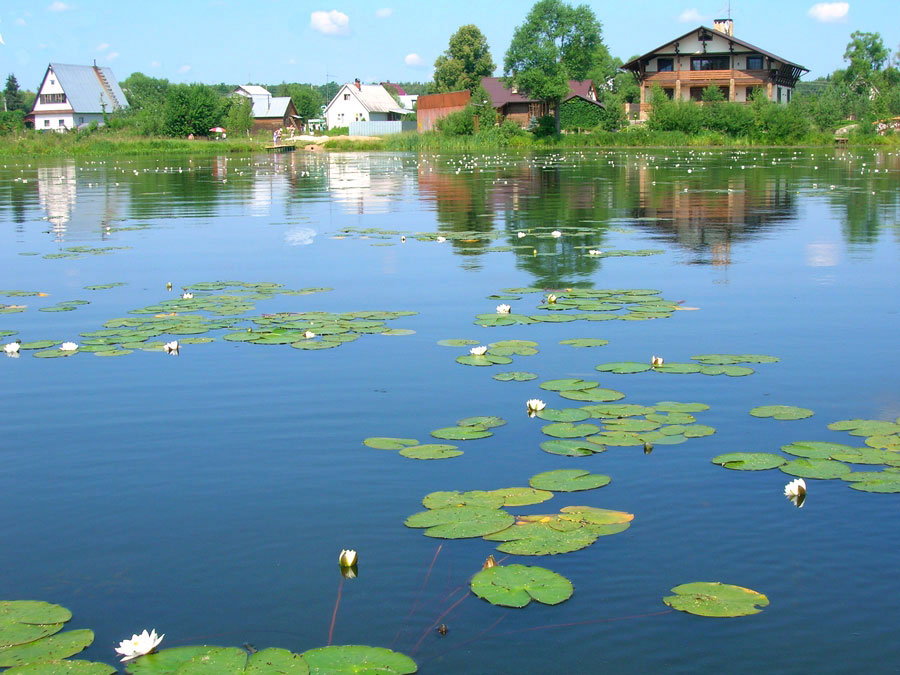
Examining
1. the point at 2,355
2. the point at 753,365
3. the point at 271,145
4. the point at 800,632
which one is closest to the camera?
the point at 800,632

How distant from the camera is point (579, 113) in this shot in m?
77.0

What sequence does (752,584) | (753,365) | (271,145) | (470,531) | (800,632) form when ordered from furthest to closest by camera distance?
(271,145), (753,365), (470,531), (752,584), (800,632)

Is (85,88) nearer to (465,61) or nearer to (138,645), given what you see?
(465,61)

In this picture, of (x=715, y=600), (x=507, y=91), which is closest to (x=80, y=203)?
(x=715, y=600)

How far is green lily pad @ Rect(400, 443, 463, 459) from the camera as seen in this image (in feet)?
16.0

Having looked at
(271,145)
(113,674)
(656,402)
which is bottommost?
(113,674)

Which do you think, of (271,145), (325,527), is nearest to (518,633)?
(325,527)

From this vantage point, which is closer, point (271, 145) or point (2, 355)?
point (2, 355)

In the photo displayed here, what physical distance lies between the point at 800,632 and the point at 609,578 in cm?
71

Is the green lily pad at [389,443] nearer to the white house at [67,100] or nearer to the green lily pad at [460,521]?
the green lily pad at [460,521]

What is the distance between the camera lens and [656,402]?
5.69 meters

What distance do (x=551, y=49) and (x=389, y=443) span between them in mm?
74579

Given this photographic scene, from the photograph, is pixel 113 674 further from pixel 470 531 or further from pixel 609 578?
pixel 609 578

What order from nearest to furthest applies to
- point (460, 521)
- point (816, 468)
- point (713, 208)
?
point (460, 521), point (816, 468), point (713, 208)
